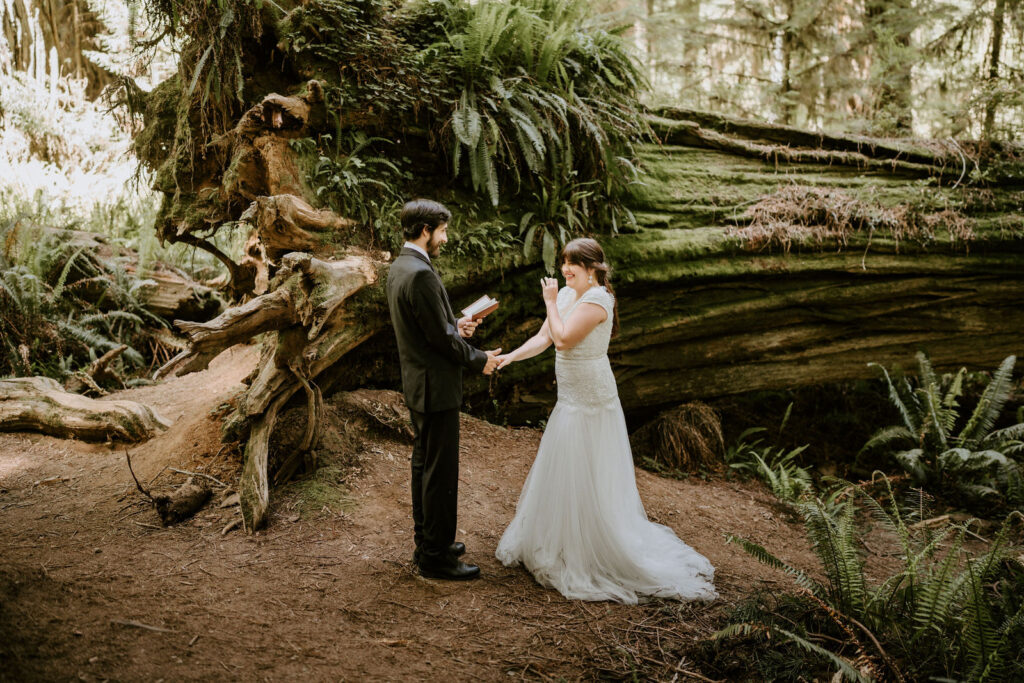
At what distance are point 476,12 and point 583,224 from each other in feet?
7.61

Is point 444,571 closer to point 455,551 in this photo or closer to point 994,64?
point 455,551

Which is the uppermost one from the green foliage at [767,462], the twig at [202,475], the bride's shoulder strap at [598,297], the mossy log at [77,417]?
the bride's shoulder strap at [598,297]

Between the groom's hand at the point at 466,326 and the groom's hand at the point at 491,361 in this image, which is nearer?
the groom's hand at the point at 491,361

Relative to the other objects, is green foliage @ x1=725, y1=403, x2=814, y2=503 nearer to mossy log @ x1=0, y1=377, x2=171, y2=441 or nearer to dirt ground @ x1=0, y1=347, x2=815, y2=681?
dirt ground @ x1=0, y1=347, x2=815, y2=681

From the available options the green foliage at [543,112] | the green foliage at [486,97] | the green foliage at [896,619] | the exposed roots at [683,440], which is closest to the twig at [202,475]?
the green foliage at [486,97]

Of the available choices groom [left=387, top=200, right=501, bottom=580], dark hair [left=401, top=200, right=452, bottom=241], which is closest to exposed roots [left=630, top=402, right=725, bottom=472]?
groom [left=387, top=200, right=501, bottom=580]

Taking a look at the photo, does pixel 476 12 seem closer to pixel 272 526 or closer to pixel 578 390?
pixel 578 390

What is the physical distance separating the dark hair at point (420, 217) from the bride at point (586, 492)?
2.73 ft

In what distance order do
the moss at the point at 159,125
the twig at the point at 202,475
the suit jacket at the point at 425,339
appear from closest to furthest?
1. the suit jacket at the point at 425,339
2. the twig at the point at 202,475
3. the moss at the point at 159,125

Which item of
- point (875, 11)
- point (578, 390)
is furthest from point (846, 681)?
point (875, 11)

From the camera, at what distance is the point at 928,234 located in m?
6.99

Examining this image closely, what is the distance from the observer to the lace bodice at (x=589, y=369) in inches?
157

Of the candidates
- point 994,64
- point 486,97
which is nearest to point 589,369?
point 486,97

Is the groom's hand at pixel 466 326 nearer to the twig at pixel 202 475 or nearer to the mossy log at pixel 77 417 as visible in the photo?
the twig at pixel 202 475
